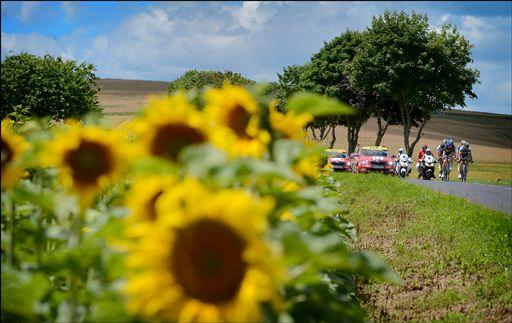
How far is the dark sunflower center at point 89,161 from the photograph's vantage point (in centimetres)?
197

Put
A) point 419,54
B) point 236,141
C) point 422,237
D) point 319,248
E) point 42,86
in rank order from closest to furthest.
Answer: point 319,248, point 236,141, point 422,237, point 42,86, point 419,54

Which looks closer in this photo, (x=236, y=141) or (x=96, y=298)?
(x=96, y=298)

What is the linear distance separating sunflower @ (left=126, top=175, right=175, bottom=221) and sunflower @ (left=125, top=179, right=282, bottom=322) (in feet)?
1.13

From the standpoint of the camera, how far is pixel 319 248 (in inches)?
64.4

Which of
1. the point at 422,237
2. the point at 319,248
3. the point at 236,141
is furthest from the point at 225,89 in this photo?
the point at 422,237

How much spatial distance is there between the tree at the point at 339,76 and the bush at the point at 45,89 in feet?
90.5

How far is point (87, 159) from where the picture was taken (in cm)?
200

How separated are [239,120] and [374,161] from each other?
103 ft

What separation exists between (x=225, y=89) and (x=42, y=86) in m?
24.0

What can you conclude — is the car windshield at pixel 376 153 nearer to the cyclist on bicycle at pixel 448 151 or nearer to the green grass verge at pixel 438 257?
the cyclist on bicycle at pixel 448 151

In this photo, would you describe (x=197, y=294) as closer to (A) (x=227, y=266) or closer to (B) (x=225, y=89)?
(A) (x=227, y=266)

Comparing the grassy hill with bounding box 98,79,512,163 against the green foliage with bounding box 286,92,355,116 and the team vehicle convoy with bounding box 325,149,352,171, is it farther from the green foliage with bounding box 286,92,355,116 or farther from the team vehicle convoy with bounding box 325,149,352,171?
the green foliage with bounding box 286,92,355,116

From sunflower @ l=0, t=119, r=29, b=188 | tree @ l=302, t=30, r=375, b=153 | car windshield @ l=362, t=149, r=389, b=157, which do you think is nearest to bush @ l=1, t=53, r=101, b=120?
car windshield @ l=362, t=149, r=389, b=157

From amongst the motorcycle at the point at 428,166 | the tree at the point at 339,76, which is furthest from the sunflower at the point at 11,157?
the tree at the point at 339,76
